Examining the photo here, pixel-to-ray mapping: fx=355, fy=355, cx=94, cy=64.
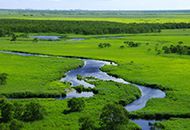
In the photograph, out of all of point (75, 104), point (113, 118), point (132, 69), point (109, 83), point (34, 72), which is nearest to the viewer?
point (113, 118)

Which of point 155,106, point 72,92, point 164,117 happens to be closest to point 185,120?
point 164,117

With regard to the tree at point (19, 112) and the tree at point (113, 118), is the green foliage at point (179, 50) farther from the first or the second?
the tree at point (19, 112)

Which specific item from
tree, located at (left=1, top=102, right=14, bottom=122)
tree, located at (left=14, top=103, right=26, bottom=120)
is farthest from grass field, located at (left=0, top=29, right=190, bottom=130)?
tree, located at (left=1, top=102, right=14, bottom=122)

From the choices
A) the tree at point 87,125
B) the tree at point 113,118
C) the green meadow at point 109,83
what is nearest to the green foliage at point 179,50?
the green meadow at point 109,83

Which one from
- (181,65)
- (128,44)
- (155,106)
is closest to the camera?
(155,106)

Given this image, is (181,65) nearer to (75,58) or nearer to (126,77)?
(126,77)

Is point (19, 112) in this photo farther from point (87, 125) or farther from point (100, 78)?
point (100, 78)

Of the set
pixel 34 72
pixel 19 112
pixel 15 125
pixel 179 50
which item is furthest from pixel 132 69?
pixel 15 125

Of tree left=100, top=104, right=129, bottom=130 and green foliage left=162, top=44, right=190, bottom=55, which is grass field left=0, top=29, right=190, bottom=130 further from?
tree left=100, top=104, right=129, bottom=130

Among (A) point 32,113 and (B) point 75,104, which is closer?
(A) point 32,113
